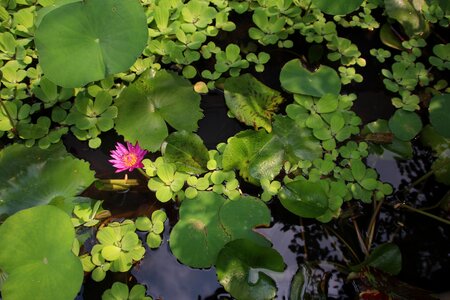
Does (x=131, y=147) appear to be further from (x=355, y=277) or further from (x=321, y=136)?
(x=355, y=277)

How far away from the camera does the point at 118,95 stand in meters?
1.74

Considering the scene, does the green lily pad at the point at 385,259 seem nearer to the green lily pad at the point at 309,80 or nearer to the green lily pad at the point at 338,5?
the green lily pad at the point at 309,80

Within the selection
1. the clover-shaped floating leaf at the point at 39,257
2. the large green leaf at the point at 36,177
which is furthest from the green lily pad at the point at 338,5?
the clover-shaped floating leaf at the point at 39,257

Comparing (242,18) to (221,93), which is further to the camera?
(242,18)

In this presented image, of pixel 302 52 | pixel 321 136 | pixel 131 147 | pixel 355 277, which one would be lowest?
pixel 355 277

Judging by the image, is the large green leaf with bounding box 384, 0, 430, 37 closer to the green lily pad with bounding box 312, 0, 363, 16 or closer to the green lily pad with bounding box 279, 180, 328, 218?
the green lily pad with bounding box 312, 0, 363, 16

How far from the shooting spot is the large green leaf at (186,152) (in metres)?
1.60

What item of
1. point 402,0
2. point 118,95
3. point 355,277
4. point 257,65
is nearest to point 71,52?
point 118,95

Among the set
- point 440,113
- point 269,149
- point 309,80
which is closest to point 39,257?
point 269,149

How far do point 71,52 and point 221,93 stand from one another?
0.68 metres

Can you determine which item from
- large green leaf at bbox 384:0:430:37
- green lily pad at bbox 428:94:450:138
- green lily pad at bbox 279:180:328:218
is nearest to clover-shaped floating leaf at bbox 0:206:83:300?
green lily pad at bbox 279:180:328:218

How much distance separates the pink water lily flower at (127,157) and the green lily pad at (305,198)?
569 mm

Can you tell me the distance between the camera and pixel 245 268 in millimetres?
1349

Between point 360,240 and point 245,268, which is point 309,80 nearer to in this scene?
point 360,240
